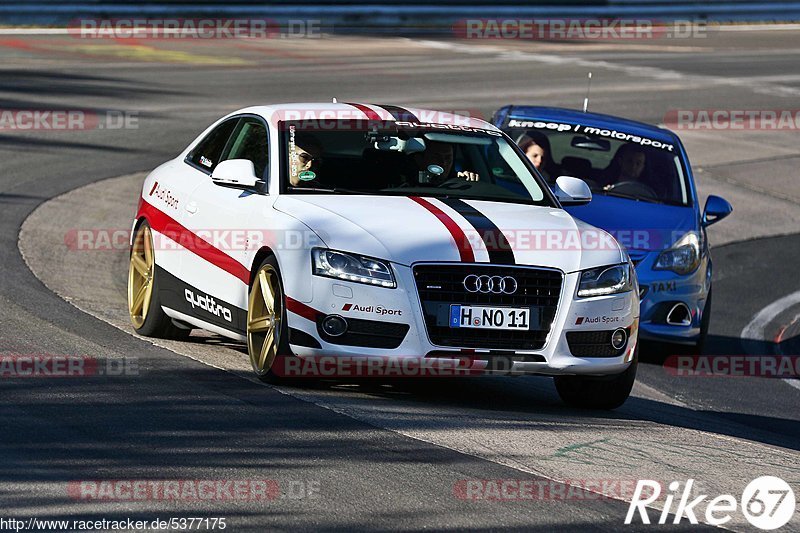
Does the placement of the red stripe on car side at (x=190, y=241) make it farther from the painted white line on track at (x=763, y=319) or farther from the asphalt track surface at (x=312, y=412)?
the painted white line on track at (x=763, y=319)

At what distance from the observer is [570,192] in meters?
9.01

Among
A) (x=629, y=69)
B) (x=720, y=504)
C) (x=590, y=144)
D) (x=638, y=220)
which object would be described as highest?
(x=629, y=69)

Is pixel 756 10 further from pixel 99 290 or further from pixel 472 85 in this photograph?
pixel 99 290

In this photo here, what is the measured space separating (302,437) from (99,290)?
16.7ft

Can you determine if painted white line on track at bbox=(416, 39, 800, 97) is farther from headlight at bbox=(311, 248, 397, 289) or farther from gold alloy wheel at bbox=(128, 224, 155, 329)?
headlight at bbox=(311, 248, 397, 289)

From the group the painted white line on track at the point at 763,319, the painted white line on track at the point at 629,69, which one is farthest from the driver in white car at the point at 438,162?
the painted white line on track at the point at 629,69

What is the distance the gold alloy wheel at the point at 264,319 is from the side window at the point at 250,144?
37.3 inches

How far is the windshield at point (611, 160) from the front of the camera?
12.3 m

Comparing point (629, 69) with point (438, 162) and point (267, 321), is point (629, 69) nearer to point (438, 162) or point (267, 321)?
point (438, 162)

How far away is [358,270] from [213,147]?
2389 millimetres

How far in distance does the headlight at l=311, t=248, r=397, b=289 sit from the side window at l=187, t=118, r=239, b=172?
2.09m

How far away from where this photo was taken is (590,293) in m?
7.80

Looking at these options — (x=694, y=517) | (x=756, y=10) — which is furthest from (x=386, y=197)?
(x=756, y=10)

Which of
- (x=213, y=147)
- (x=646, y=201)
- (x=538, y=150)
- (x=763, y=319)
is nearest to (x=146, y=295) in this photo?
(x=213, y=147)
